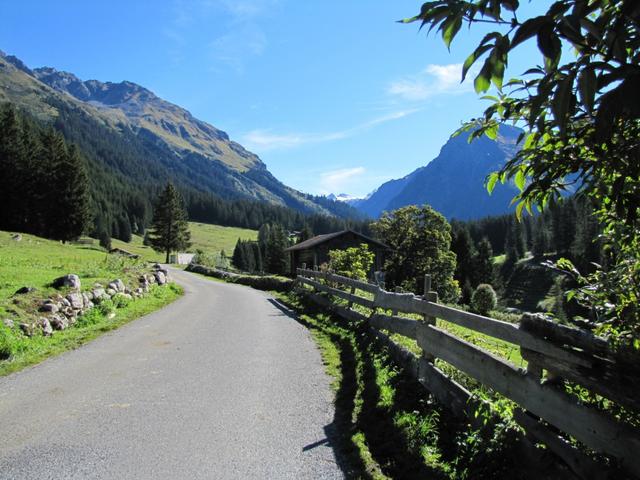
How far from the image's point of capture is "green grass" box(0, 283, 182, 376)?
8.82 meters

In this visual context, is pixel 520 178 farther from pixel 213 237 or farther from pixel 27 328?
pixel 213 237

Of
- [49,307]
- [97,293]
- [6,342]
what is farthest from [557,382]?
[97,293]

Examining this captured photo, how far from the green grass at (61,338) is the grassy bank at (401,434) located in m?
6.12

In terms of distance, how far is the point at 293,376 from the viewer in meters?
8.05

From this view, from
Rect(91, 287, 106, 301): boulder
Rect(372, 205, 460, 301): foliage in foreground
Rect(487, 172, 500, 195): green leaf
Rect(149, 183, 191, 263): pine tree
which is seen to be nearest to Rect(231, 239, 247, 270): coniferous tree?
Rect(149, 183, 191, 263): pine tree

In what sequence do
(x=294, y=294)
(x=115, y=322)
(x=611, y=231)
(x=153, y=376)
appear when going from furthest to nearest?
(x=294, y=294) → (x=115, y=322) → (x=153, y=376) → (x=611, y=231)

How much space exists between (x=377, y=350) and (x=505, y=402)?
4.27 meters

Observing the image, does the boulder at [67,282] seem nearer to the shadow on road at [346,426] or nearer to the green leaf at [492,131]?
the shadow on road at [346,426]

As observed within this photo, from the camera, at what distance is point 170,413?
241 inches

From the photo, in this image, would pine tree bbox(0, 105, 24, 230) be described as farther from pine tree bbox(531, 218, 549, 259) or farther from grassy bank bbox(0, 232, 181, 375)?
pine tree bbox(531, 218, 549, 259)

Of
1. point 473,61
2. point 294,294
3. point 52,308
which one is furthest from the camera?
point 294,294

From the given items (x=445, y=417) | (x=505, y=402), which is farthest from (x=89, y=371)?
(x=505, y=402)

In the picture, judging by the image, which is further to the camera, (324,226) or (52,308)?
(324,226)

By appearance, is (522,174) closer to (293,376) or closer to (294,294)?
(293,376)
